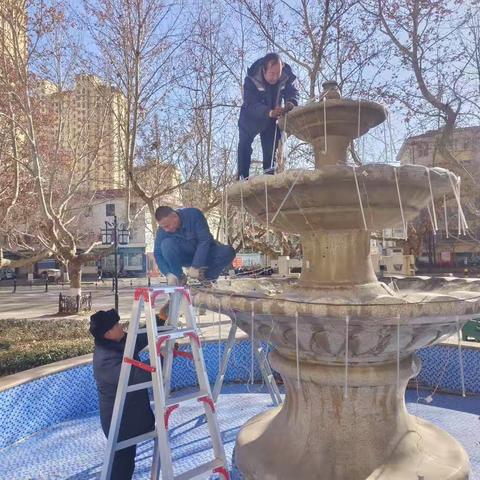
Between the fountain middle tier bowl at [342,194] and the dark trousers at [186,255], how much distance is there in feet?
2.20

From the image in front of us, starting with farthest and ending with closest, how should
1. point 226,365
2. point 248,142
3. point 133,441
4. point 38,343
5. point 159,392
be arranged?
1. point 38,343
2. point 226,365
3. point 248,142
4. point 133,441
5. point 159,392

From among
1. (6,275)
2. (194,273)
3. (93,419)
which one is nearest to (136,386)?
(194,273)

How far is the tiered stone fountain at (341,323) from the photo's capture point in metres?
2.78

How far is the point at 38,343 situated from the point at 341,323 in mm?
9176

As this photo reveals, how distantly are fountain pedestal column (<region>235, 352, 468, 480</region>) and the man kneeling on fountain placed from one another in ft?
2.76

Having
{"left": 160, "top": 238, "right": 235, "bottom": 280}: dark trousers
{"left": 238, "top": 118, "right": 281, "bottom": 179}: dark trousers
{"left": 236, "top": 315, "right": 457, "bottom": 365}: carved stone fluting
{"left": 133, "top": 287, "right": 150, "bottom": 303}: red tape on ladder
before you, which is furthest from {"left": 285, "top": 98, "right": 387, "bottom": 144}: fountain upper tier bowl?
{"left": 133, "top": 287, "right": 150, "bottom": 303}: red tape on ladder

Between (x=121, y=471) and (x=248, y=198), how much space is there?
233 centimetres

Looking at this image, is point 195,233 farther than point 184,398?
Yes

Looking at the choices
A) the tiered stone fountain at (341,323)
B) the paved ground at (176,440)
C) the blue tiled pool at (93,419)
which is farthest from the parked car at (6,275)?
the tiered stone fountain at (341,323)

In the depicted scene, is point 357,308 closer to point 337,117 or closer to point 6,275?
point 337,117

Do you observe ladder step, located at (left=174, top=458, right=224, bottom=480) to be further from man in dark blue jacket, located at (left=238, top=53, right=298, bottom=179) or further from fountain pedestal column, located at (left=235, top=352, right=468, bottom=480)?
man in dark blue jacket, located at (left=238, top=53, right=298, bottom=179)

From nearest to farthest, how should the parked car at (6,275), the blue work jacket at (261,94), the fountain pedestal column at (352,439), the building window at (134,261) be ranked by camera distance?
1. the fountain pedestal column at (352,439)
2. the blue work jacket at (261,94)
3. the parked car at (6,275)
4. the building window at (134,261)

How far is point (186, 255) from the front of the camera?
4.03 m

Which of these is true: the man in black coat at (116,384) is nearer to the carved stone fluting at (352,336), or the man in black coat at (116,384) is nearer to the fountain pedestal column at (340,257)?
the carved stone fluting at (352,336)
